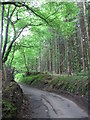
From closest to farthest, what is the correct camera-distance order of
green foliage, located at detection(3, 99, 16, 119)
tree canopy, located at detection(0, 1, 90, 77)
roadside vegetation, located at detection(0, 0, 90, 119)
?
1. green foliage, located at detection(3, 99, 16, 119)
2. roadside vegetation, located at detection(0, 0, 90, 119)
3. tree canopy, located at detection(0, 1, 90, 77)

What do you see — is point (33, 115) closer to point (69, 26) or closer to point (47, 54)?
point (69, 26)

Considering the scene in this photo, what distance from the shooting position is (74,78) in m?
12.5

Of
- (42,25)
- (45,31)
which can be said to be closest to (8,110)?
(42,25)

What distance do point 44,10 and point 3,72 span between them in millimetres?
5401

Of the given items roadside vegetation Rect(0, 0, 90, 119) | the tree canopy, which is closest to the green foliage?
roadside vegetation Rect(0, 0, 90, 119)

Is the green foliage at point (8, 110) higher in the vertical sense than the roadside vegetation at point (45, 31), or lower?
lower

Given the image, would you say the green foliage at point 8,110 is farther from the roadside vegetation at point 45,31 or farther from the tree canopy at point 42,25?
the tree canopy at point 42,25

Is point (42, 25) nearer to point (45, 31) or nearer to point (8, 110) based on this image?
point (45, 31)

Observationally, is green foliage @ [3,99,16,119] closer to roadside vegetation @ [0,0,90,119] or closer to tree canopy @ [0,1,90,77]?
roadside vegetation @ [0,0,90,119]

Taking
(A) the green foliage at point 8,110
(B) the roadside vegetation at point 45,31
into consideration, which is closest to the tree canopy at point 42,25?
(B) the roadside vegetation at point 45,31

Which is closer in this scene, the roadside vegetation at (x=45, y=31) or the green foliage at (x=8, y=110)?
the green foliage at (x=8, y=110)

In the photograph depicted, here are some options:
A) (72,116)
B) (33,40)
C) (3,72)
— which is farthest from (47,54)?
(72,116)

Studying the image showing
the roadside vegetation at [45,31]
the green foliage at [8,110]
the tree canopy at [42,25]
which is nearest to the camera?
the green foliage at [8,110]

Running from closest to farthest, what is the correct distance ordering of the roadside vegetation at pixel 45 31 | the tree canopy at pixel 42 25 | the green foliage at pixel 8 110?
the green foliage at pixel 8 110 → the roadside vegetation at pixel 45 31 → the tree canopy at pixel 42 25
